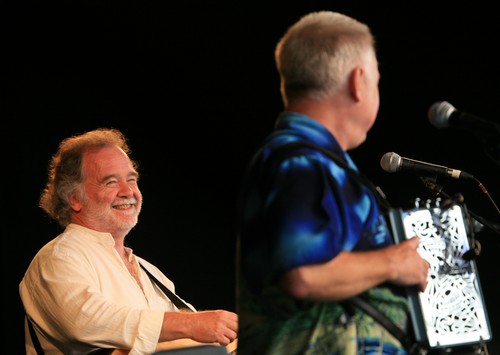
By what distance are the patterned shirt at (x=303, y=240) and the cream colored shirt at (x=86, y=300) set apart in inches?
49.6

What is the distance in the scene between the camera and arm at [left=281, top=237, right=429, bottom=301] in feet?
5.39

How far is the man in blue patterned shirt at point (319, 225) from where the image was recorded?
5.43 ft

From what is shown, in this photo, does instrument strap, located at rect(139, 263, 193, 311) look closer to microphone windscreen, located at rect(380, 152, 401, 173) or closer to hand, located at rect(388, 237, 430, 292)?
microphone windscreen, located at rect(380, 152, 401, 173)

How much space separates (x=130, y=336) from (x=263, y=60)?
2.34m

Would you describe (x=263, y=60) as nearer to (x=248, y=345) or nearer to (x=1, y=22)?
(x=1, y=22)

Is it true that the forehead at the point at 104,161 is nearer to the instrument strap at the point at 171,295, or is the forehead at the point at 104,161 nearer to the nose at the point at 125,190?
the nose at the point at 125,190

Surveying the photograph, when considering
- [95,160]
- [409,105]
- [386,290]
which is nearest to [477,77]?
[409,105]

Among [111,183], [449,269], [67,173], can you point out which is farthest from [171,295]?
[449,269]

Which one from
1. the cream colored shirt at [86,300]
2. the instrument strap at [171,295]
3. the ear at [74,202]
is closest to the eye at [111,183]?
the ear at [74,202]

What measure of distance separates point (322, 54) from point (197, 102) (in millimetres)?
3173

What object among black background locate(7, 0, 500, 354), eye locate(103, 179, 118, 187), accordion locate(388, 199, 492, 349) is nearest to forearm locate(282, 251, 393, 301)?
accordion locate(388, 199, 492, 349)

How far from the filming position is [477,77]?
464 centimetres

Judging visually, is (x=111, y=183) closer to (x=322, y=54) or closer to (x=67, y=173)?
(x=67, y=173)

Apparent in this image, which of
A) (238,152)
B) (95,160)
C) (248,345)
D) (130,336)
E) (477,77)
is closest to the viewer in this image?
(248,345)
